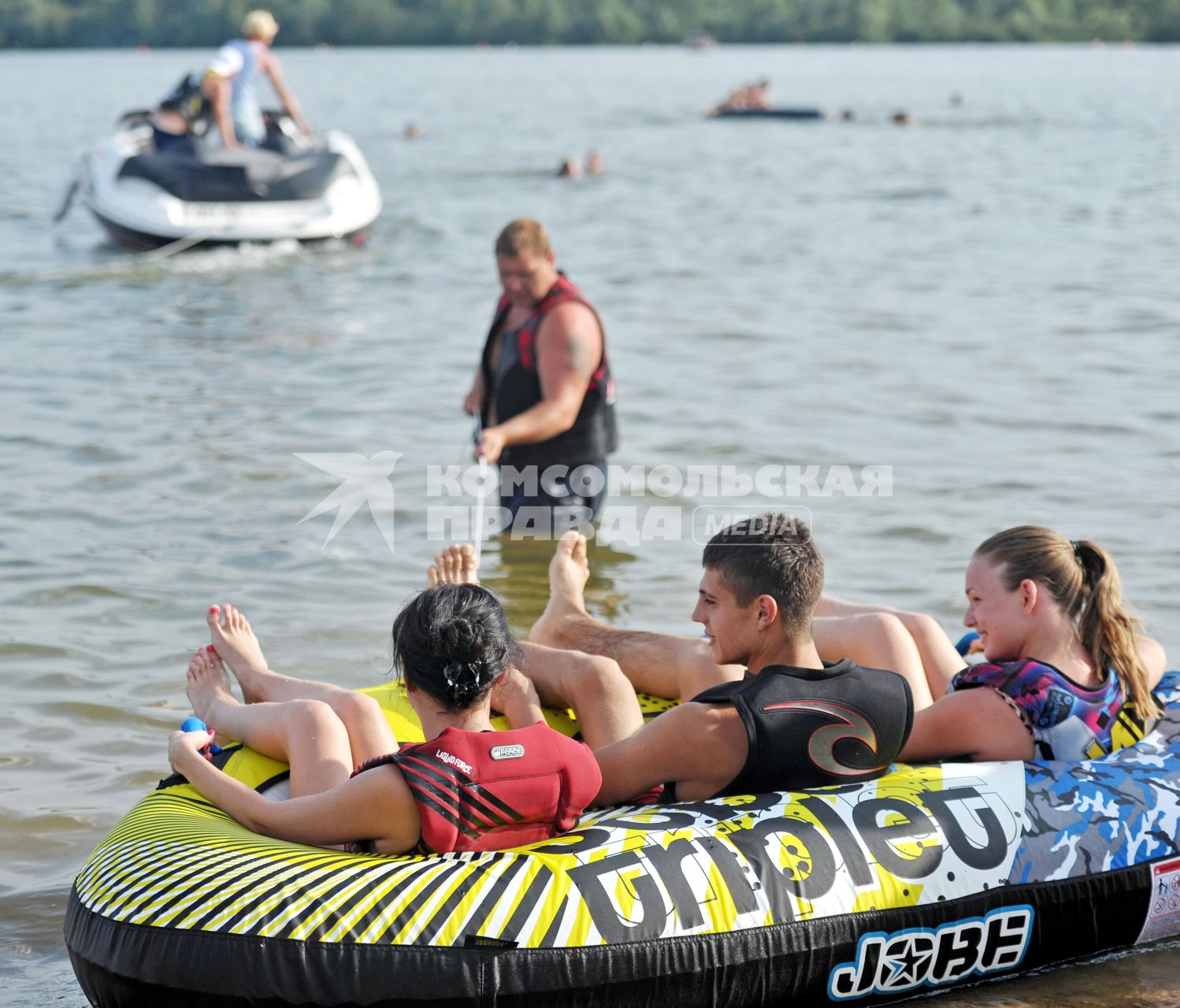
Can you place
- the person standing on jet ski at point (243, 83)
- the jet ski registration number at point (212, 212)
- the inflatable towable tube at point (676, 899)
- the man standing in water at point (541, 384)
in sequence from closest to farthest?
the inflatable towable tube at point (676, 899), the man standing in water at point (541, 384), the person standing on jet ski at point (243, 83), the jet ski registration number at point (212, 212)

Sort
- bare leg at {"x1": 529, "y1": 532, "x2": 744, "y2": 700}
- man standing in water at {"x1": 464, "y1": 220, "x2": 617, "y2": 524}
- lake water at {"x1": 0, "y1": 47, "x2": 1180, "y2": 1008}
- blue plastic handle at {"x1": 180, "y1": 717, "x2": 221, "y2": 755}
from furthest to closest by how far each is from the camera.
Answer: man standing in water at {"x1": 464, "y1": 220, "x2": 617, "y2": 524}, lake water at {"x1": 0, "y1": 47, "x2": 1180, "y2": 1008}, bare leg at {"x1": 529, "y1": 532, "x2": 744, "y2": 700}, blue plastic handle at {"x1": 180, "y1": 717, "x2": 221, "y2": 755}

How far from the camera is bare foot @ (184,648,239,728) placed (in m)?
3.99

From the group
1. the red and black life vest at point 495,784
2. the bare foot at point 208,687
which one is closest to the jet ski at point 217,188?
the bare foot at point 208,687

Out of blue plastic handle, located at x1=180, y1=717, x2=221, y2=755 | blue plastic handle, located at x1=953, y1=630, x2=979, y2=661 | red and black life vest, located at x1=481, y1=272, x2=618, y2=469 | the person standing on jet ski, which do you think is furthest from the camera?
the person standing on jet ski

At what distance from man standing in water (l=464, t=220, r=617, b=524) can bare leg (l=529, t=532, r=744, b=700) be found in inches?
44.0

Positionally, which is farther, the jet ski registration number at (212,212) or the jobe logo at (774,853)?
the jet ski registration number at (212,212)

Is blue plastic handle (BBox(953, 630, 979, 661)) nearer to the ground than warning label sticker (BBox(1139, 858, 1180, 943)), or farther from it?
farther from it

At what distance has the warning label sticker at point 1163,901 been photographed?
141 inches

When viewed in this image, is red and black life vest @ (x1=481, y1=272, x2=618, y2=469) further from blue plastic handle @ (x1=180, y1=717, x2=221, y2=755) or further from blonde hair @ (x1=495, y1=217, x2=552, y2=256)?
blue plastic handle @ (x1=180, y1=717, x2=221, y2=755)

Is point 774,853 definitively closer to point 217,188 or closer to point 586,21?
point 217,188

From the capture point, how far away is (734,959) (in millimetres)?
3162

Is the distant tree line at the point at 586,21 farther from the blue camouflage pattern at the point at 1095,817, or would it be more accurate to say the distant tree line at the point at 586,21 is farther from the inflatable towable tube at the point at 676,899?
the inflatable towable tube at the point at 676,899

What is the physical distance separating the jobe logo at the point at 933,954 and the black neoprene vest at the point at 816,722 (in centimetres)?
38

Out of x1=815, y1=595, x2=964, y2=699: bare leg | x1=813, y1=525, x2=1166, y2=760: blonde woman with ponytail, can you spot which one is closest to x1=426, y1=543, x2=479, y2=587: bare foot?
x1=815, y1=595, x2=964, y2=699: bare leg
